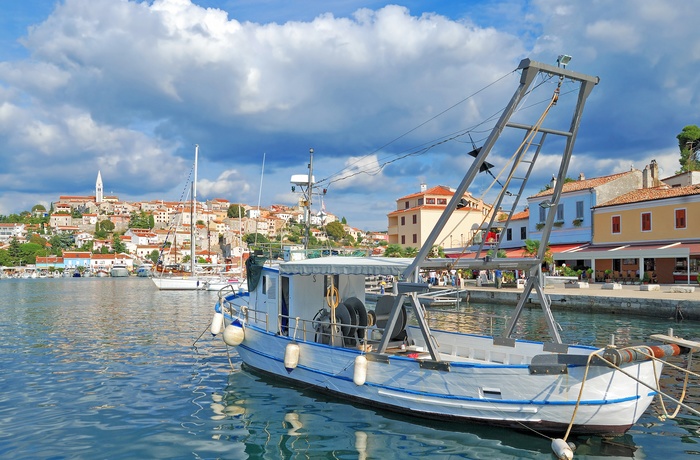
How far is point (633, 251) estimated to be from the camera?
32312 mm

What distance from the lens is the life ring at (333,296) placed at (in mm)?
11569

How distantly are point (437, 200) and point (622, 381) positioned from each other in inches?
1915

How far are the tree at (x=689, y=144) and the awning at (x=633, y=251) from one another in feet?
94.2

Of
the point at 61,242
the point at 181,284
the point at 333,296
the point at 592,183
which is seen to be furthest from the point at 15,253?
the point at 333,296

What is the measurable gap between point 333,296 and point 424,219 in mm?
42397

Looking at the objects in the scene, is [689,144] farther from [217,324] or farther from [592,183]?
[217,324]

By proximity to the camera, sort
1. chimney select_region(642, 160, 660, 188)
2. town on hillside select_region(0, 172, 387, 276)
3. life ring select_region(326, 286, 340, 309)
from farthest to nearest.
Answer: town on hillside select_region(0, 172, 387, 276) < chimney select_region(642, 160, 660, 188) < life ring select_region(326, 286, 340, 309)

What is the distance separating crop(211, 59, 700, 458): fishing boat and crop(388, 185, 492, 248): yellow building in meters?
40.3

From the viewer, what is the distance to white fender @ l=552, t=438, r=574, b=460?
7.67 metres

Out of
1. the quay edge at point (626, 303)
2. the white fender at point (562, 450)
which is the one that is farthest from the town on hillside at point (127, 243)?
the white fender at point (562, 450)

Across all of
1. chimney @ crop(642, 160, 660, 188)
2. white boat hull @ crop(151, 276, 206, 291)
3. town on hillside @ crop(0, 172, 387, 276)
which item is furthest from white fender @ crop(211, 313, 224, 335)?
town on hillside @ crop(0, 172, 387, 276)

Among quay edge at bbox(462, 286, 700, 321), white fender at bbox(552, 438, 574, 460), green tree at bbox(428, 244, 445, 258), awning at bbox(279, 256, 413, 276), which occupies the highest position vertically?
green tree at bbox(428, 244, 445, 258)

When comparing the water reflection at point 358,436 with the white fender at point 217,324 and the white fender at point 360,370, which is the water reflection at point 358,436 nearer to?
the white fender at point 360,370

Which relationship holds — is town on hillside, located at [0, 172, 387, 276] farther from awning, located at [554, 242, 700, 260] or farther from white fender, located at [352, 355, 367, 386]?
white fender, located at [352, 355, 367, 386]
